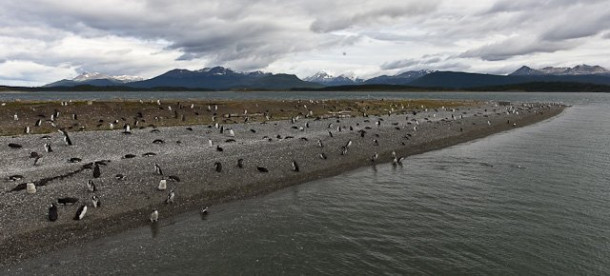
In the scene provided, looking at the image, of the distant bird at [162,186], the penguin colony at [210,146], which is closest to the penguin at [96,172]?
the penguin colony at [210,146]

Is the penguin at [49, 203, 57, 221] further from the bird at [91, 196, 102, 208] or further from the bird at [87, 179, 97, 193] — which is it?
the bird at [87, 179, 97, 193]

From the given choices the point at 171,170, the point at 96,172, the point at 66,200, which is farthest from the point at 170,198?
the point at 96,172

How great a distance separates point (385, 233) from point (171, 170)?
1317 centimetres

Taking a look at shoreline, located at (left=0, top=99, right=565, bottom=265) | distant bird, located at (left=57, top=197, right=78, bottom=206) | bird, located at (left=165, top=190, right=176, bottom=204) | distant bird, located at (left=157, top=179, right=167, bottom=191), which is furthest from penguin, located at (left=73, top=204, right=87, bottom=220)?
distant bird, located at (left=157, top=179, right=167, bottom=191)

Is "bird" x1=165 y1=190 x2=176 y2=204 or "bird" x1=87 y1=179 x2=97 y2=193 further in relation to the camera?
"bird" x1=165 y1=190 x2=176 y2=204

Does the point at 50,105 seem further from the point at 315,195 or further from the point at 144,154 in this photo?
the point at 315,195

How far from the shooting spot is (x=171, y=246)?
15672mm

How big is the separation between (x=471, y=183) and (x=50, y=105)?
1872 inches

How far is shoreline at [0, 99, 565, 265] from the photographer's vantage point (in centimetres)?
1639

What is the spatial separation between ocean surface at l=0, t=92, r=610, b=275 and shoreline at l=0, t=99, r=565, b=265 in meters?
1.09

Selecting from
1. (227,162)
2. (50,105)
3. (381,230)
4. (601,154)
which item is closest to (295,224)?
(381,230)

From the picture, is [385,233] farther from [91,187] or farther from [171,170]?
[91,187]

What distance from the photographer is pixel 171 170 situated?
2369 centimetres

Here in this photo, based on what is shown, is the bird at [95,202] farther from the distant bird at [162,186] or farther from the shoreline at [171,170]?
the distant bird at [162,186]
